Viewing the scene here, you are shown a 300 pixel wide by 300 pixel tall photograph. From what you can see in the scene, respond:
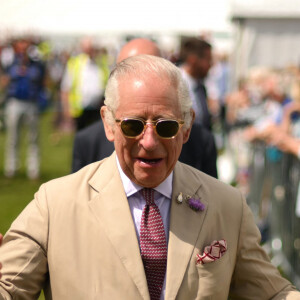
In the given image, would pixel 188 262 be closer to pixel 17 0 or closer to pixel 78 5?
pixel 78 5

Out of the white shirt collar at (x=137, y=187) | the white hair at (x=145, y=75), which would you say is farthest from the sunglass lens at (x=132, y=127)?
the white shirt collar at (x=137, y=187)

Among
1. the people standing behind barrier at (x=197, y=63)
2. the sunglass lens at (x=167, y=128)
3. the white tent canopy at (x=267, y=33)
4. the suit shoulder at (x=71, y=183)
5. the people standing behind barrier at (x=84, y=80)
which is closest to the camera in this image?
the sunglass lens at (x=167, y=128)

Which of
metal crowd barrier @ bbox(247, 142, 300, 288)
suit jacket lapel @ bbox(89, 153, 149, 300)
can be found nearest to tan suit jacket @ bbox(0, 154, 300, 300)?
suit jacket lapel @ bbox(89, 153, 149, 300)

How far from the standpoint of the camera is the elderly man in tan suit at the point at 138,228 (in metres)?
2.14

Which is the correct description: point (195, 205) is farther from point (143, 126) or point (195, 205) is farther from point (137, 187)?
A: point (143, 126)

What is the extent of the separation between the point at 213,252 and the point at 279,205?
4.37m

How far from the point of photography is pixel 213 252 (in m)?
2.23

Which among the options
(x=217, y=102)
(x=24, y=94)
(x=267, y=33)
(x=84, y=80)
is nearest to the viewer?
(x=24, y=94)

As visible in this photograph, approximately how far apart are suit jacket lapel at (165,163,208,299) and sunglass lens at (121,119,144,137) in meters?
Result: 0.34

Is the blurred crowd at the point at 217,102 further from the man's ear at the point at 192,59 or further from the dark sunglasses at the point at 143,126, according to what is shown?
the dark sunglasses at the point at 143,126

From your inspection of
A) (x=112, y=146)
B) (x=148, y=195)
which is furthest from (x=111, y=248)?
(x=112, y=146)

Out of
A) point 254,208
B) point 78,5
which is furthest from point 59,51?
point 254,208

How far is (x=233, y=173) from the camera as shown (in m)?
11.2

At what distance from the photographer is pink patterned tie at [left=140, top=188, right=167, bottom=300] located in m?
2.21
